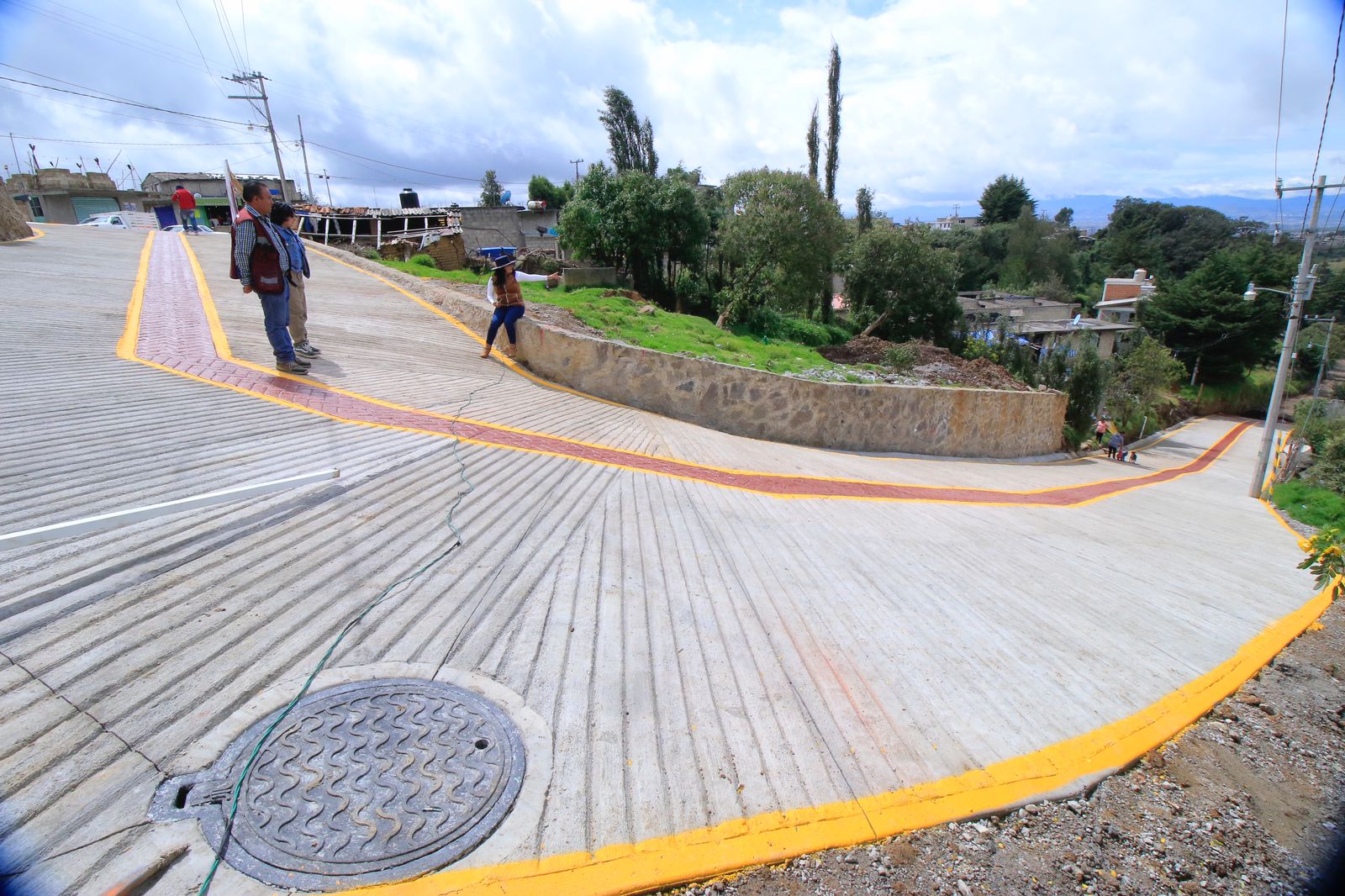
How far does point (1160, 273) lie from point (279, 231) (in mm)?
76377

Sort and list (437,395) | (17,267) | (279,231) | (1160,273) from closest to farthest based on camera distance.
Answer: (279,231) → (437,395) → (17,267) → (1160,273)

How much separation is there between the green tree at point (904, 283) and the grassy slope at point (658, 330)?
17365mm

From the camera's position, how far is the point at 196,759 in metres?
2.44

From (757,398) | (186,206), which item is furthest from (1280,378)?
(186,206)

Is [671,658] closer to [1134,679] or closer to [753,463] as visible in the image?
[1134,679]

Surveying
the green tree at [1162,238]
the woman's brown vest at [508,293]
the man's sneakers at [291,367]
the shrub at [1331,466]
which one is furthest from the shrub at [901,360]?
the green tree at [1162,238]

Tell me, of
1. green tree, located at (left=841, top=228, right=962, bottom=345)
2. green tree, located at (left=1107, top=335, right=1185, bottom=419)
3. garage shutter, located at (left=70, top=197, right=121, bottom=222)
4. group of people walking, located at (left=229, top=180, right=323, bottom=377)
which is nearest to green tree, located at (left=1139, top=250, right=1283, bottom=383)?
green tree, located at (left=1107, top=335, right=1185, bottom=419)

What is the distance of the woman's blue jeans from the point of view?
10578mm

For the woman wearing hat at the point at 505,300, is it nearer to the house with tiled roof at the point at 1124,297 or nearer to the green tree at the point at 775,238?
the green tree at the point at 775,238

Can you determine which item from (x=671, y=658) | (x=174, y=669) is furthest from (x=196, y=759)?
(x=671, y=658)

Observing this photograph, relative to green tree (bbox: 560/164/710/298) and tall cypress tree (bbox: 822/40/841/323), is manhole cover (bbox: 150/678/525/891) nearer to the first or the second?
green tree (bbox: 560/164/710/298)

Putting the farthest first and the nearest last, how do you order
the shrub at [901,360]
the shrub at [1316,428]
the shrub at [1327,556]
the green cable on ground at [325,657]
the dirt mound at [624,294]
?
the shrub at [1316,428] → the shrub at [901,360] → the dirt mound at [624,294] → the shrub at [1327,556] → the green cable on ground at [325,657]

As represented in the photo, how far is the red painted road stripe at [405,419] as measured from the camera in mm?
6586

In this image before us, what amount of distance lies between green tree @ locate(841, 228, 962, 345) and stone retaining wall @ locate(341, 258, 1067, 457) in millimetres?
21345
